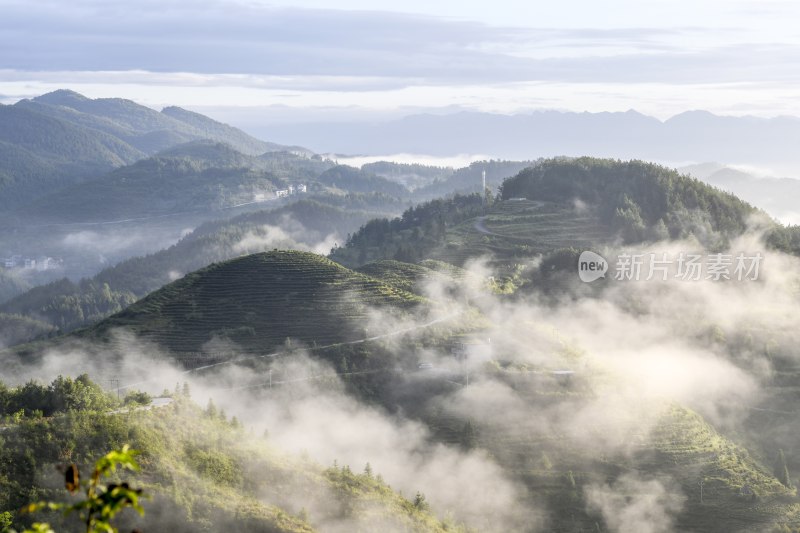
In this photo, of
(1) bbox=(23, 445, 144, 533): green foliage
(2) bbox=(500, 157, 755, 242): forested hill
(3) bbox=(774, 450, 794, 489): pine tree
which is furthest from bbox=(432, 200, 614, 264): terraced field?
(1) bbox=(23, 445, 144, 533): green foliage

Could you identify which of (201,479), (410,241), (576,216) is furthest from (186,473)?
(576,216)

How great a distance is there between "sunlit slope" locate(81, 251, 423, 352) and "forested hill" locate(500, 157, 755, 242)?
5587 centimetres

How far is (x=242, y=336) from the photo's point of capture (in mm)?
104188

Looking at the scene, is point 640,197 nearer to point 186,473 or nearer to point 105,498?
point 186,473

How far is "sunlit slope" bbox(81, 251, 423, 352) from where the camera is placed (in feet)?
341

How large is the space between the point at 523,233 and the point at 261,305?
5626 centimetres

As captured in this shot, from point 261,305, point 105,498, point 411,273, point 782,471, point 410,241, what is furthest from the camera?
point 410,241

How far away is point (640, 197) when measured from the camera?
16650 cm

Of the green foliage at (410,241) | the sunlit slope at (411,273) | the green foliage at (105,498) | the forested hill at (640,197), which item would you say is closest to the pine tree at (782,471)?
the sunlit slope at (411,273)

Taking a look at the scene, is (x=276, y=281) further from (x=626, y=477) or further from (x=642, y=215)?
(x=642, y=215)

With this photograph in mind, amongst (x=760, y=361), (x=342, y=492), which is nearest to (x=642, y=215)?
(x=760, y=361)

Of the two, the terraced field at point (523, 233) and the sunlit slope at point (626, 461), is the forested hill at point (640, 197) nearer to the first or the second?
the terraced field at point (523, 233)

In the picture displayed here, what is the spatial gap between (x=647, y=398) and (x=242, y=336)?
40.9 metres

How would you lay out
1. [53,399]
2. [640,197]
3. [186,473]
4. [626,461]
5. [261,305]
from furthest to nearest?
[640,197]
[261,305]
[626,461]
[53,399]
[186,473]
